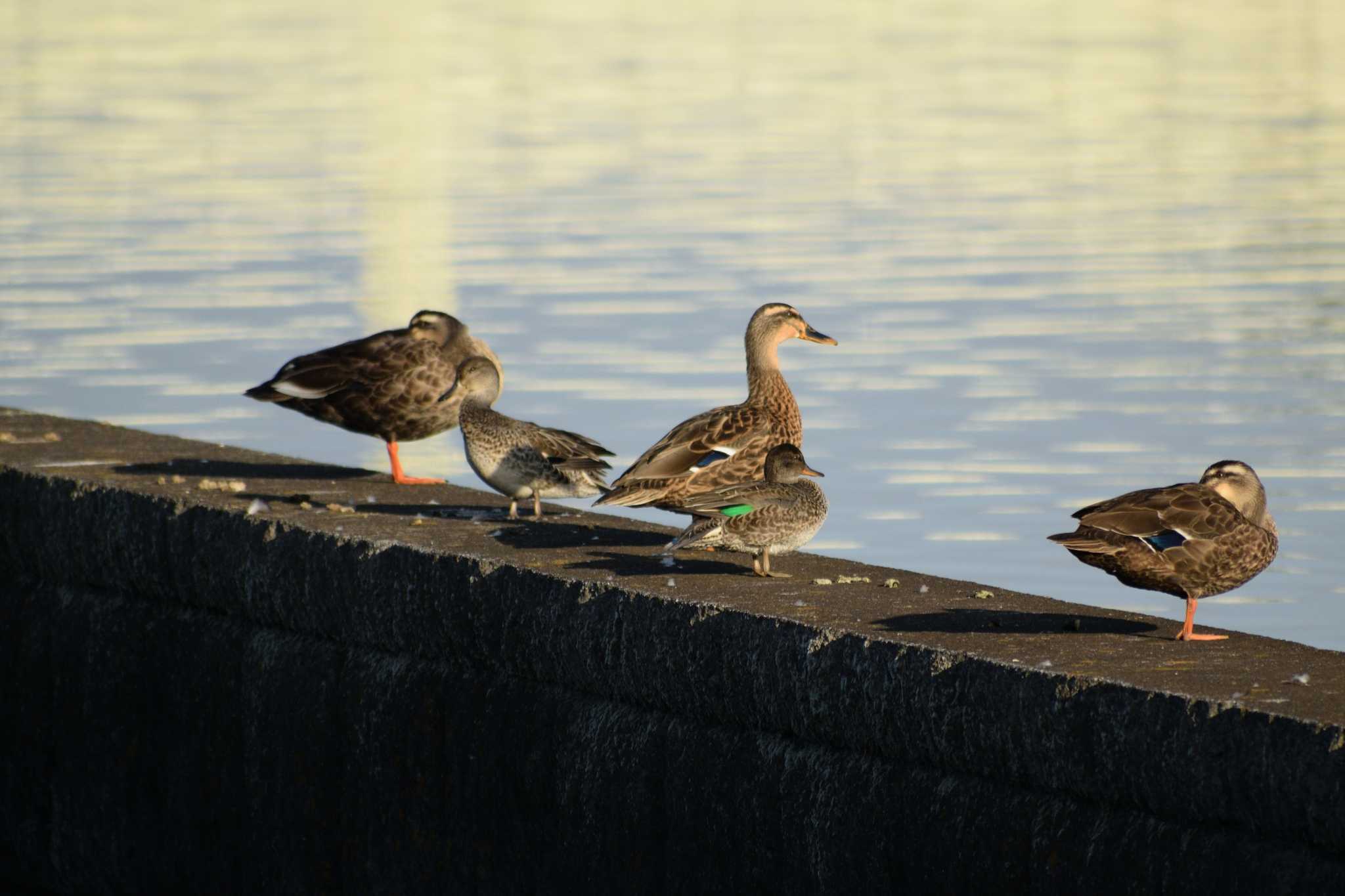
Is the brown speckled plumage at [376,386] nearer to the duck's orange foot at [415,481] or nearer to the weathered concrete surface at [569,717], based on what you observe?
the duck's orange foot at [415,481]

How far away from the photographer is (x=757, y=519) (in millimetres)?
6668

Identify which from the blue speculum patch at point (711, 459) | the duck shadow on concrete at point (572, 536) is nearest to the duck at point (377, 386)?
the blue speculum patch at point (711, 459)

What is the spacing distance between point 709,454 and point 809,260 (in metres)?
15.2

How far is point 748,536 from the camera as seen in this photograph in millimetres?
6664

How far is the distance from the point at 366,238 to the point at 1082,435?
39.3ft

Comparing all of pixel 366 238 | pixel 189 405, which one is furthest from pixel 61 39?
pixel 189 405

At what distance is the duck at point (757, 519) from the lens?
6.64m

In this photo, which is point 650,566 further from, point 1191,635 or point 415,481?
point 415,481

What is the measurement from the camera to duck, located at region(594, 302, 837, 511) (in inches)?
300

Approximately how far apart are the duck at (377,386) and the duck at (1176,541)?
13.4 feet

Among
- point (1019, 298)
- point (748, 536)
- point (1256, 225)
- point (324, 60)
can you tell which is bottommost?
point (748, 536)

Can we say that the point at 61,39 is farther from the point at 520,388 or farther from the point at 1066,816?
the point at 1066,816

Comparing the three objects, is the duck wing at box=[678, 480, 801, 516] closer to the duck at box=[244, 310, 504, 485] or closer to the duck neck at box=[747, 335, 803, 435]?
the duck neck at box=[747, 335, 803, 435]

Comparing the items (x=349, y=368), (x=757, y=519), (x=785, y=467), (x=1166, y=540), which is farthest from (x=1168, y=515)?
(x=349, y=368)
